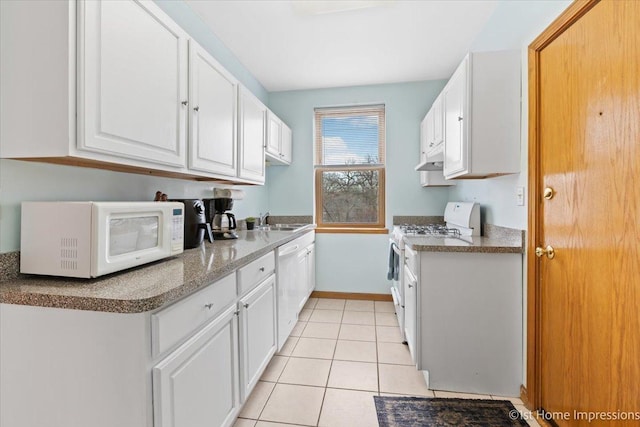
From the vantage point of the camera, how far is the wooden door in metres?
1.13

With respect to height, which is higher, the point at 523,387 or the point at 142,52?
the point at 142,52

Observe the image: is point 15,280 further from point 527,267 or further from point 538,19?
point 538,19

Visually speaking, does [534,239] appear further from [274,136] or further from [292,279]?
[274,136]

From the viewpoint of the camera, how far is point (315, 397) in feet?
6.02

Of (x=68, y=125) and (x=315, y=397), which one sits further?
(x=315, y=397)

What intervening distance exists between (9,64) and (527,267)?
8.50ft

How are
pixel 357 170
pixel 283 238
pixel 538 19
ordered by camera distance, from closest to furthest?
pixel 538 19 → pixel 283 238 → pixel 357 170

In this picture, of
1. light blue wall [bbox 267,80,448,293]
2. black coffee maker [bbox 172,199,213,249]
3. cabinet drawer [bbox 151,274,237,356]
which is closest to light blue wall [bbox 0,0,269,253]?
black coffee maker [bbox 172,199,213,249]

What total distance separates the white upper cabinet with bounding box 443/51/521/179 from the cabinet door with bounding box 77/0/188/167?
1.75m

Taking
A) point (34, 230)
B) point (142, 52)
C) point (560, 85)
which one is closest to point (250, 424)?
point (34, 230)

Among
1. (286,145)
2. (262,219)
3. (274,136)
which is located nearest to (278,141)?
(274,136)

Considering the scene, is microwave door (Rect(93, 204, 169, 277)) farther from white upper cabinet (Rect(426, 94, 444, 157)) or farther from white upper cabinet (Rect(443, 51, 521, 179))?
white upper cabinet (Rect(426, 94, 444, 157))

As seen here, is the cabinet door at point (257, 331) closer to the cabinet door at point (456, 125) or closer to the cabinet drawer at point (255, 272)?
the cabinet drawer at point (255, 272)

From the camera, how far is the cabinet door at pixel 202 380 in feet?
3.30
